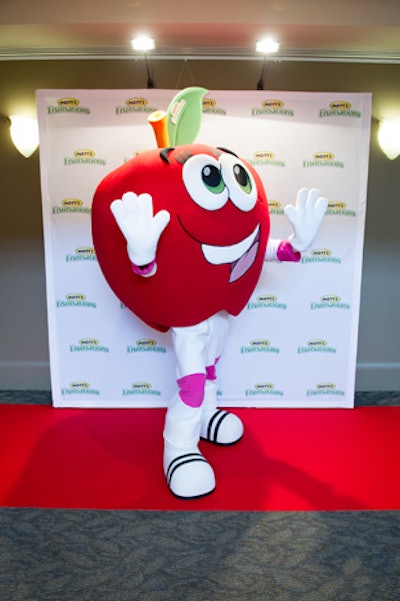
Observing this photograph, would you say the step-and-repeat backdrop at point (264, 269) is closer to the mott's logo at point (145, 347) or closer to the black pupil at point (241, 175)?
the mott's logo at point (145, 347)

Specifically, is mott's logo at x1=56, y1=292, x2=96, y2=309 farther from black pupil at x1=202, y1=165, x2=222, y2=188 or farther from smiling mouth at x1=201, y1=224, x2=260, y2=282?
black pupil at x1=202, y1=165, x2=222, y2=188

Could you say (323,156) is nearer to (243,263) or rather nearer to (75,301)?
(243,263)

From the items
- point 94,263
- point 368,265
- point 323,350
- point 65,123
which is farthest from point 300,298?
point 65,123

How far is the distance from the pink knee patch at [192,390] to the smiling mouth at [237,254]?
20.6 inches

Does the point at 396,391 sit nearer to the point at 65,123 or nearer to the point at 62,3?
the point at 65,123

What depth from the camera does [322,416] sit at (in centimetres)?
350

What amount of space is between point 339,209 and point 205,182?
1.33 m

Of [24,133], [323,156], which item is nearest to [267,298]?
[323,156]

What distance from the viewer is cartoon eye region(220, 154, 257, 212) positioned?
2.48 m

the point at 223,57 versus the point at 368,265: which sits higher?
the point at 223,57

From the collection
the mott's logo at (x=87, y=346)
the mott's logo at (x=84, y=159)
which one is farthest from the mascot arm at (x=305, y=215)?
the mott's logo at (x=87, y=346)

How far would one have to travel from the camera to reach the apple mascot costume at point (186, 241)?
242 centimetres

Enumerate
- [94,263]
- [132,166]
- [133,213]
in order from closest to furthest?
1. [133,213]
2. [132,166]
3. [94,263]

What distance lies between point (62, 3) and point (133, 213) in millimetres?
1317
